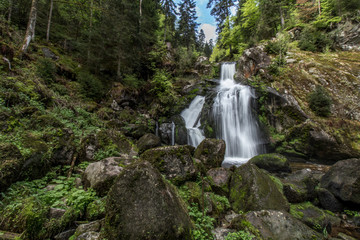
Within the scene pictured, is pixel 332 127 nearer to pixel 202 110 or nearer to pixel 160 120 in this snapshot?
pixel 202 110

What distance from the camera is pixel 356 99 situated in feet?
30.0

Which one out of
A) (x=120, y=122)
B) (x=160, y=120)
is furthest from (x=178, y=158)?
(x=160, y=120)

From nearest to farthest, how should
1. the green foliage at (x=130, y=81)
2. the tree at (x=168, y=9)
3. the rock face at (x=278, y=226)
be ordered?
the rock face at (x=278, y=226) < the green foliage at (x=130, y=81) < the tree at (x=168, y=9)

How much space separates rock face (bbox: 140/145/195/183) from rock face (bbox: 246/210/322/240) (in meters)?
1.56

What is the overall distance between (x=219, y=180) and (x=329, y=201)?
363 cm

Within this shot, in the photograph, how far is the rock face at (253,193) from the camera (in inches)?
142

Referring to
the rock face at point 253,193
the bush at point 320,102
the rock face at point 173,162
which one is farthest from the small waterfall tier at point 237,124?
the rock face at point 173,162

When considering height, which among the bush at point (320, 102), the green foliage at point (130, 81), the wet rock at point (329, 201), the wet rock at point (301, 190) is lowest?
the wet rock at point (329, 201)

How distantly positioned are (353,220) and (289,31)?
19187 mm

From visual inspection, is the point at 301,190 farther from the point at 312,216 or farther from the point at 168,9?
the point at 168,9

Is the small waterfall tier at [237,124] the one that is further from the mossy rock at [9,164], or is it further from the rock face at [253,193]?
the mossy rock at [9,164]

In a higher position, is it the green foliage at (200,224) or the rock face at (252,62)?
the rock face at (252,62)

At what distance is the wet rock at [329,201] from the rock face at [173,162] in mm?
4525

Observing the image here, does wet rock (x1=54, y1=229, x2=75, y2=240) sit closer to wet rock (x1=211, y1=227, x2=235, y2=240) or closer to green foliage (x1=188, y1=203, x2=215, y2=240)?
green foliage (x1=188, y1=203, x2=215, y2=240)
